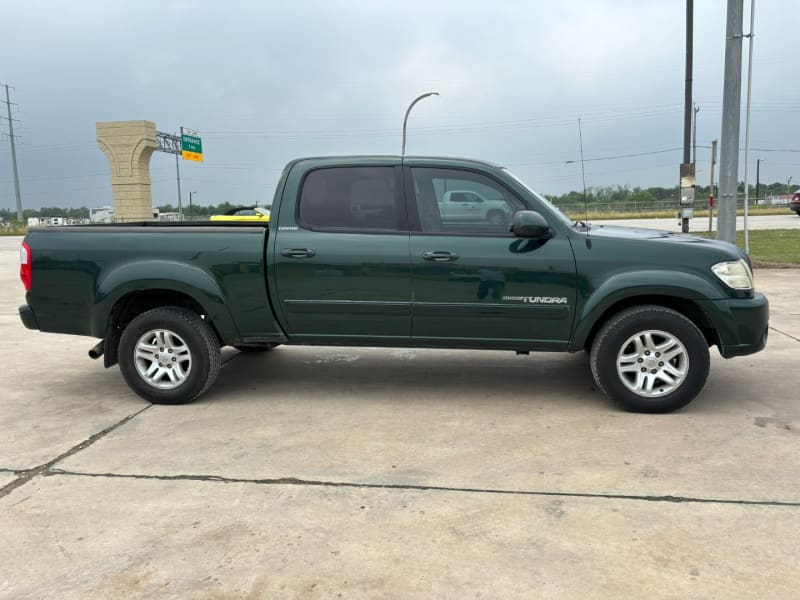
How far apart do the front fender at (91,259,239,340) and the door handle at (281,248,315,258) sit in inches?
22.7

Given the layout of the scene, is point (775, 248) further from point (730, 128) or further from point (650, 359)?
point (650, 359)

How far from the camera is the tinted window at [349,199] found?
4.78 meters

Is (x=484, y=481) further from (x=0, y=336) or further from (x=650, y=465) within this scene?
(x=0, y=336)

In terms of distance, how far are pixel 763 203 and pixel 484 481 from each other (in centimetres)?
6914

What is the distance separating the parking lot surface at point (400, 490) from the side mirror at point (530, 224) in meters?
1.28

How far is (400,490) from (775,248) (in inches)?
634

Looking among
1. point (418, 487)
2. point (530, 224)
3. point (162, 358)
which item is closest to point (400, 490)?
point (418, 487)

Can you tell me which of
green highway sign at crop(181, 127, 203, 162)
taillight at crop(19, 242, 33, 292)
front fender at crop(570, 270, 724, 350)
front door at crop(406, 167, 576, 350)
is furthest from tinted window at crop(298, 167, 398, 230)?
green highway sign at crop(181, 127, 203, 162)

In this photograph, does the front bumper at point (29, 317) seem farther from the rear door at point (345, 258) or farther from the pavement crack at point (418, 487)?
the rear door at point (345, 258)

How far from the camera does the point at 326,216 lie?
4828mm

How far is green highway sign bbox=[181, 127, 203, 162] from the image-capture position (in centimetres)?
3684

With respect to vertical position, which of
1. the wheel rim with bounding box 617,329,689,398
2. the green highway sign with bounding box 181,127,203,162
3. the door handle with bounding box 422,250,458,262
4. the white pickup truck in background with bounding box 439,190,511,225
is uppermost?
the green highway sign with bounding box 181,127,203,162

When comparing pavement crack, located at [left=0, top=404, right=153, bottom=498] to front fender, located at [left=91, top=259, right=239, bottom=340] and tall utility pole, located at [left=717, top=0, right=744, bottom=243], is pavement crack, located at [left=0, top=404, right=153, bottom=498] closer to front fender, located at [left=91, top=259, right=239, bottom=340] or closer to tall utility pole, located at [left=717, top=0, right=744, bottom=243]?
front fender, located at [left=91, top=259, right=239, bottom=340]

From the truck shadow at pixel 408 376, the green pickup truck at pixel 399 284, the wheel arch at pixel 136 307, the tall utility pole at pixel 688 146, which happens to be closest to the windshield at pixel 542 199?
the green pickup truck at pixel 399 284
